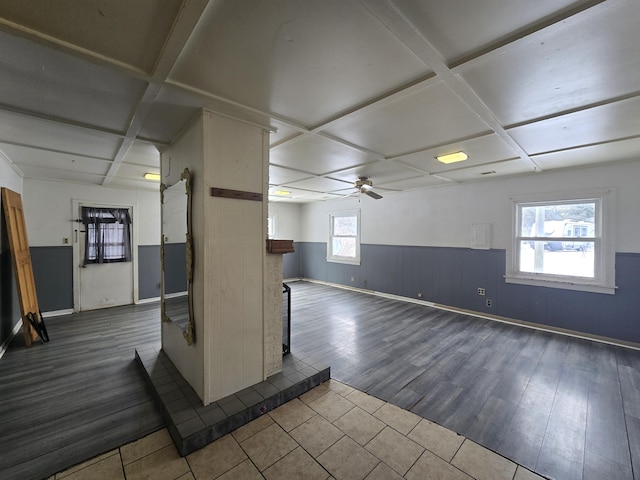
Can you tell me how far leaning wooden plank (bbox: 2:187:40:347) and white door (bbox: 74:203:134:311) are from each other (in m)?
0.93

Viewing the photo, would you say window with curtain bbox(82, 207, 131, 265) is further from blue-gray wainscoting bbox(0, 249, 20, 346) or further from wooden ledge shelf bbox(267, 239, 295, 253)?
wooden ledge shelf bbox(267, 239, 295, 253)

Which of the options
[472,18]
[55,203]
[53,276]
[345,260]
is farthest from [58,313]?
[472,18]

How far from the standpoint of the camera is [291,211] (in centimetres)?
835

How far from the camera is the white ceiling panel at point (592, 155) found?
2949 mm

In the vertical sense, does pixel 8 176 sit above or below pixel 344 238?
above

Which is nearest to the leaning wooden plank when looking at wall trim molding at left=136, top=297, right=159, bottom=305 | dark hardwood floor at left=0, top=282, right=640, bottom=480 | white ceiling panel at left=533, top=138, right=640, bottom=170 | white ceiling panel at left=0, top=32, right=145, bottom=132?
dark hardwood floor at left=0, top=282, right=640, bottom=480

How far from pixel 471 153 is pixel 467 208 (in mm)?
2150

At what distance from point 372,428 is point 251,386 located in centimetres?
103

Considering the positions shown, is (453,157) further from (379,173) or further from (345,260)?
(345,260)

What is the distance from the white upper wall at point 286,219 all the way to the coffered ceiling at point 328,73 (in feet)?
16.5

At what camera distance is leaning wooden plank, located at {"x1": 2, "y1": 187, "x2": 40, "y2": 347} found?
3398 mm

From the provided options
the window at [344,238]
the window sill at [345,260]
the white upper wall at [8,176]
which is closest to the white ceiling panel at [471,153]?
the window at [344,238]

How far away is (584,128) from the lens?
8.02 feet

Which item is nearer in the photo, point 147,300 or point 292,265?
point 147,300
